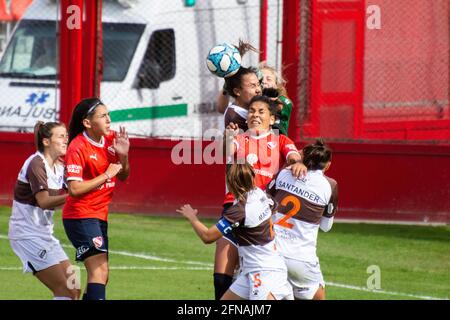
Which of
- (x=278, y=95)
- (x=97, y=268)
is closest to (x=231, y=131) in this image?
(x=278, y=95)

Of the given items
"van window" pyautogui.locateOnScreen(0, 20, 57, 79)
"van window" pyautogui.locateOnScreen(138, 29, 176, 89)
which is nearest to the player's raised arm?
"van window" pyautogui.locateOnScreen(138, 29, 176, 89)

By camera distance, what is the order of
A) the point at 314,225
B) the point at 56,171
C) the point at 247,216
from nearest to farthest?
the point at 247,216 < the point at 314,225 < the point at 56,171

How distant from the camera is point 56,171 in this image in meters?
10.6

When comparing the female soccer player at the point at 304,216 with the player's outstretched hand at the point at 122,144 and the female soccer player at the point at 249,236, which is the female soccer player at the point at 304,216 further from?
the player's outstretched hand at the point at 122,144

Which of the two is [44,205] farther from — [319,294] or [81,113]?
[319,294]

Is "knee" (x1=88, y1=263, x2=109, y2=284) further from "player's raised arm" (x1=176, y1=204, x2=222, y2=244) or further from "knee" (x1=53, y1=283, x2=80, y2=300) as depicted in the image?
"player's raised arm" (x1=176, y1=204, x2=222, y2=244)

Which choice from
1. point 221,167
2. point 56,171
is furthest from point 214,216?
point 56,171

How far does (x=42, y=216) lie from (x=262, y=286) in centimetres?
242

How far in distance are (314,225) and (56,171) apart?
2.42 m

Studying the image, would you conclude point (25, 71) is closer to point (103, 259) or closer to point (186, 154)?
point (186, 154)

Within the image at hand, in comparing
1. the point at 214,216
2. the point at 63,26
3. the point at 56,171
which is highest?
the point at 63,26

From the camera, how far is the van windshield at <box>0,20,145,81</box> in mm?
18766

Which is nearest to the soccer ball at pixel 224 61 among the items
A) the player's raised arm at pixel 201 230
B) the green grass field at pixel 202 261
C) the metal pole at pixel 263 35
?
the player's raised arm at pixel 201 230

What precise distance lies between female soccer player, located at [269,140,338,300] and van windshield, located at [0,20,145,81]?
9.03 m
